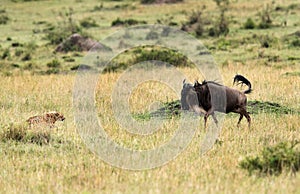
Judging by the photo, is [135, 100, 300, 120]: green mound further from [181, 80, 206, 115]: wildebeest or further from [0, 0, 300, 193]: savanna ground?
[181, 80, 206, 115]: wildebeest

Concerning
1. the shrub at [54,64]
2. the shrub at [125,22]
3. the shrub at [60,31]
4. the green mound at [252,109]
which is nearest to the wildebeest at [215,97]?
the green mound at [252,109]

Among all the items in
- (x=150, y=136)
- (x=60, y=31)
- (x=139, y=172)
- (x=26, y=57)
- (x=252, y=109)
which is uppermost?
(x=139, y=172)

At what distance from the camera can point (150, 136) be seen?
920 centimetres

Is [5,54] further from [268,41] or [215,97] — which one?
[215,97]

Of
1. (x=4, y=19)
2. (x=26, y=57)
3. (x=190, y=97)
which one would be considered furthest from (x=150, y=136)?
(x=4, y=19)

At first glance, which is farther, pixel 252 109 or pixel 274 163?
pixel 252 109

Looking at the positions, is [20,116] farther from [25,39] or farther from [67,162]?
[25,39]

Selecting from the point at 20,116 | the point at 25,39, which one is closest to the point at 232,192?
the point at 20,116

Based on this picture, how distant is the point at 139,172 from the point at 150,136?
1.93 m

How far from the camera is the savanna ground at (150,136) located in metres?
6.79

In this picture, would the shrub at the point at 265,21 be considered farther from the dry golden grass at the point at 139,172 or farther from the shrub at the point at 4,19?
the dry golden grass at the point at 139,172

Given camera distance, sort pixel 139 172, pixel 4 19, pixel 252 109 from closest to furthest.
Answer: pixel 139 172, pixel 252 109, pixel 4 19

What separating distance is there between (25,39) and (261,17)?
1010 cm

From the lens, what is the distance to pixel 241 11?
34.1m
